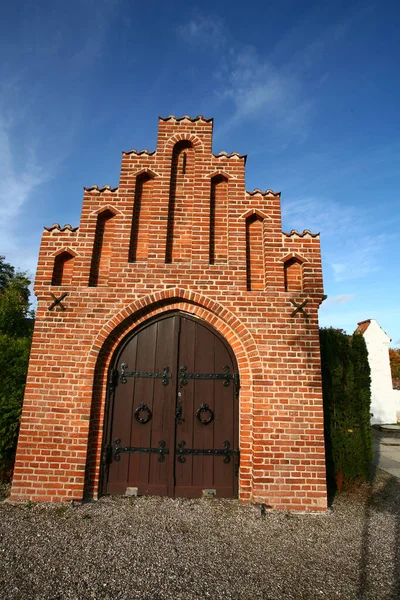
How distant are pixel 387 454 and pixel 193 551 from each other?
7683 mm

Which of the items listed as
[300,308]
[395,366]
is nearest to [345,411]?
[300,308]

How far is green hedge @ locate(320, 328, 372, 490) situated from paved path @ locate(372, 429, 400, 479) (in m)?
1.91

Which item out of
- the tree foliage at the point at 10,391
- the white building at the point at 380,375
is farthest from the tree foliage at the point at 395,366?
the tree foliage at the point at 10,391

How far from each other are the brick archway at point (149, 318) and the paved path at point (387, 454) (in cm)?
406

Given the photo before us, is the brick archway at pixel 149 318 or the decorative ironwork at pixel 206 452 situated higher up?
the brick archway at pixel 149 318

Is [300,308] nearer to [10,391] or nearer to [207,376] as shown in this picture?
[207,376]

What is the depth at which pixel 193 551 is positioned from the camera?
10.8 ft

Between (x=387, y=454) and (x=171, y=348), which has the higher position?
(x=171, y=348)

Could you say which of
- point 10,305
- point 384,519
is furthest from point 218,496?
point 10,305

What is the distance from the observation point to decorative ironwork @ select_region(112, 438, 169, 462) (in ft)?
15.4

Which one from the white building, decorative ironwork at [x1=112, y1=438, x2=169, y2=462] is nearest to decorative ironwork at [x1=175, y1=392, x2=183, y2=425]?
decorative ironwork at [x1=112, y1=438, x2=169, y2=462]

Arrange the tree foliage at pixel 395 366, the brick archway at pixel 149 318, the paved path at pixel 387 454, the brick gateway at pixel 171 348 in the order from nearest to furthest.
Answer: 1. the brick gateway at pixel 171 348
2. the brick archway at pixel 149 318
3. the paved path at pixel 387 454
4. the tree foliage at pixel 395 366

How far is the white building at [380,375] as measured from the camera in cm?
1605

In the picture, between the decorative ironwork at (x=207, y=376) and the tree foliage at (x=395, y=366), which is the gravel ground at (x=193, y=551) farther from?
the tree foliage at (x=395, y=366)
